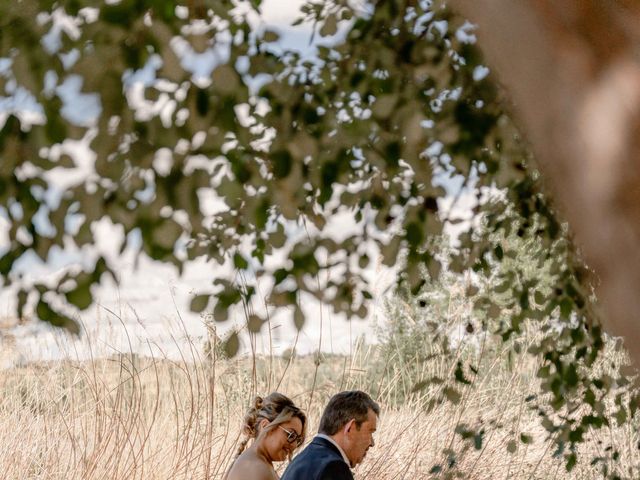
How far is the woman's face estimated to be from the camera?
Result: 436 centimetres

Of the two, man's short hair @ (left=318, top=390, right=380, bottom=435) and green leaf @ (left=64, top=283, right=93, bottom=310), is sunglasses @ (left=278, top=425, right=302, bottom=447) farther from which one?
green leaf @ (left=64, top=283, right=93, bottom=310)

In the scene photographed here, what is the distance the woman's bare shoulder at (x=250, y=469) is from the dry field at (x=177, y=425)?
0.76 meters

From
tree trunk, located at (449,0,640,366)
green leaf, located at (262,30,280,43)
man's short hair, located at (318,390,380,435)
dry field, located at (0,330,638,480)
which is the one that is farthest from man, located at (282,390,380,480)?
tree trunk, located at (449,0,640,366)

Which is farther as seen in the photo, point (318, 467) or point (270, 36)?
point (318, 467)

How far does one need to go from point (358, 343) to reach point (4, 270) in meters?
4.07

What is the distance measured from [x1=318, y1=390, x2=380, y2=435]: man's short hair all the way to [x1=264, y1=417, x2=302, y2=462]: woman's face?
19 centimetres

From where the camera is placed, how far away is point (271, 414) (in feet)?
14.6

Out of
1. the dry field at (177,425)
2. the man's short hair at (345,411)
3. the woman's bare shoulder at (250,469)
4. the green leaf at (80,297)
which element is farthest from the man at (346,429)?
the green leaf at (80,297)

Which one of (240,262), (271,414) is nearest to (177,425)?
(271,414)

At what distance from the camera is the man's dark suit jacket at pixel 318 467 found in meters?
3.87

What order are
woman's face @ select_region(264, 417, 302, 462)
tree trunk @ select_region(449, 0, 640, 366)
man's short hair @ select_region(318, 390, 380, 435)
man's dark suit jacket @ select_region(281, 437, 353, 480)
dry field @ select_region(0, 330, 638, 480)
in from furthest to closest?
1. dry field @ select_region(0, 330, 638, 480)
2. woman's face @ select_region(264, 417, 302, 462)
3. man's short hair @ select_region(318, 390, 380, 435)
4. man's dark suit jacket @ select_region(281, 437, 353, 480)
5. tree trunk @ select_region(449, 0, 640, 366)

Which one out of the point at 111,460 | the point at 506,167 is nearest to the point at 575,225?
the point at 506,167

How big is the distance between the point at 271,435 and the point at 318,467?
1.79 feet

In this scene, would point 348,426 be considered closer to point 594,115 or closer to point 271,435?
point 271,435
